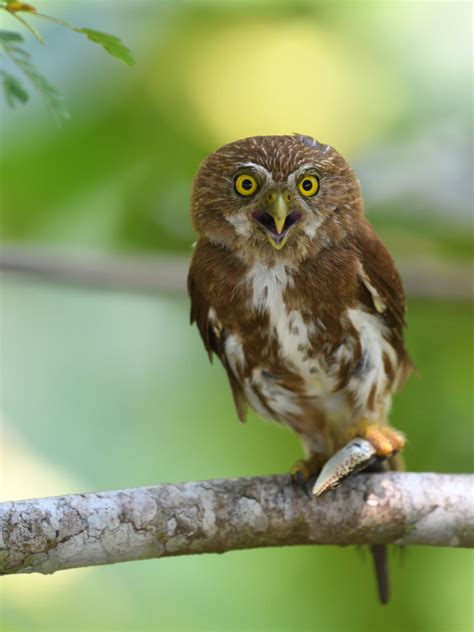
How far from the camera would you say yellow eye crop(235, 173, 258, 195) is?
12.4 ft

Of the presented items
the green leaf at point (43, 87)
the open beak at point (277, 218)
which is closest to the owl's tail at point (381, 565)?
the open beak at point (277, 218)

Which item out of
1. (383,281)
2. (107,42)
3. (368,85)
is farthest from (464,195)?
(107,42)

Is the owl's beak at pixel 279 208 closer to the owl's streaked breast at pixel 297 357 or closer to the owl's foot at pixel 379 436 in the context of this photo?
the owl's streaked breast at pixel 297 357

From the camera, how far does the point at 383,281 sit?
4.07m

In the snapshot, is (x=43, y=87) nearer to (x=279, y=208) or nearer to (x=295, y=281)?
(x=279, y=208)

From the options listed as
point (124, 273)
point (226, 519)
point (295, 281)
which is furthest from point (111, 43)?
point (124, 273)

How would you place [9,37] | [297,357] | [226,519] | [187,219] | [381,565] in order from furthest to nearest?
[187,219], [381,565], [297,357], [226,519], [9,37]

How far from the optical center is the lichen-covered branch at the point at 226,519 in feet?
10.5

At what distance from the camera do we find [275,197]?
3701mm

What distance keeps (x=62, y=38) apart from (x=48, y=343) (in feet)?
6.92

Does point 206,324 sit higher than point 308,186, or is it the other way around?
point 308,186

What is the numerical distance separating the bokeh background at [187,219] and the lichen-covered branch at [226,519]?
6.66 ft

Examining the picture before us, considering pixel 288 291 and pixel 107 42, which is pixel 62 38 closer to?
pixel 288 291

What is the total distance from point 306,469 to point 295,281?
2.74 feet
